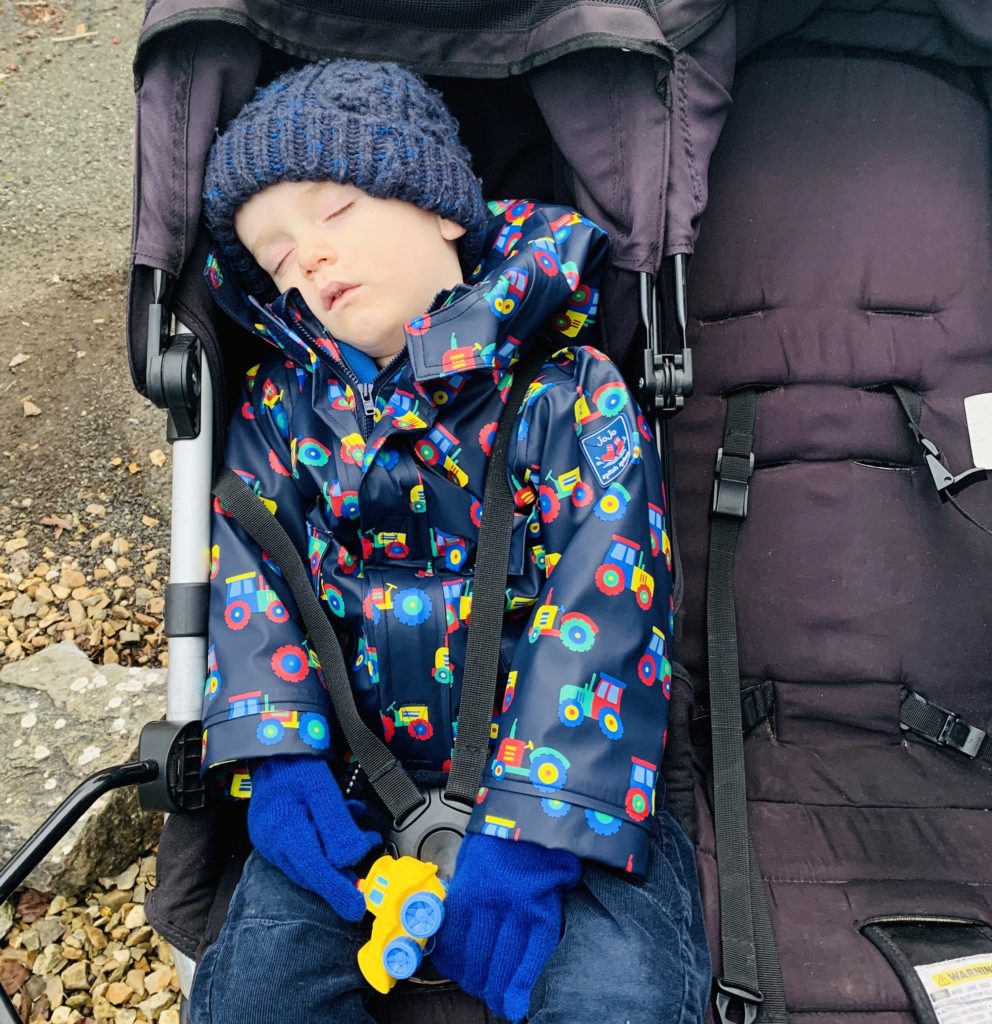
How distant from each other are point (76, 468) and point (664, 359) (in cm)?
191

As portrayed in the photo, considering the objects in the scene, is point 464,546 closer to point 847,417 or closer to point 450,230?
point 450,230

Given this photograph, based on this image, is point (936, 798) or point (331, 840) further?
point (936, 798)

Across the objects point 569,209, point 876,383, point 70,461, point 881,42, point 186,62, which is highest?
point 881,42

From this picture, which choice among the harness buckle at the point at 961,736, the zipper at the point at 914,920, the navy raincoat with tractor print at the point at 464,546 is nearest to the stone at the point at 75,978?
the navy raincoat with tractor print at the point at 464,546

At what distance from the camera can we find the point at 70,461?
2.87 meters

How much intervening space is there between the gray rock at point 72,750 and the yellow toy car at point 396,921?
0.94m

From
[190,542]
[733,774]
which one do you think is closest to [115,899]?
[190,542]

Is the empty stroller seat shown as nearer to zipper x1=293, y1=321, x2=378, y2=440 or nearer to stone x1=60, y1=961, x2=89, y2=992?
zipper x1=293, y1=321, x2=378, y2=440

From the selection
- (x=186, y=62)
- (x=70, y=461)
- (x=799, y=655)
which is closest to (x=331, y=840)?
(x=799, y=655)

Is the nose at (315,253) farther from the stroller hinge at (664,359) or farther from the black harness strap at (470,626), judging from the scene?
the stroller hinge at (664,359)

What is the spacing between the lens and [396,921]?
1489 millimetres

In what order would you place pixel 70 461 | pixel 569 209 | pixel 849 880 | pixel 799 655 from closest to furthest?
pixel 849 880
pixel 569 209
pixel 799 655
pixel 70 461

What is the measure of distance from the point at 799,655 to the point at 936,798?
35 cm

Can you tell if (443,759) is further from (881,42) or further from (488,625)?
(881,42)
